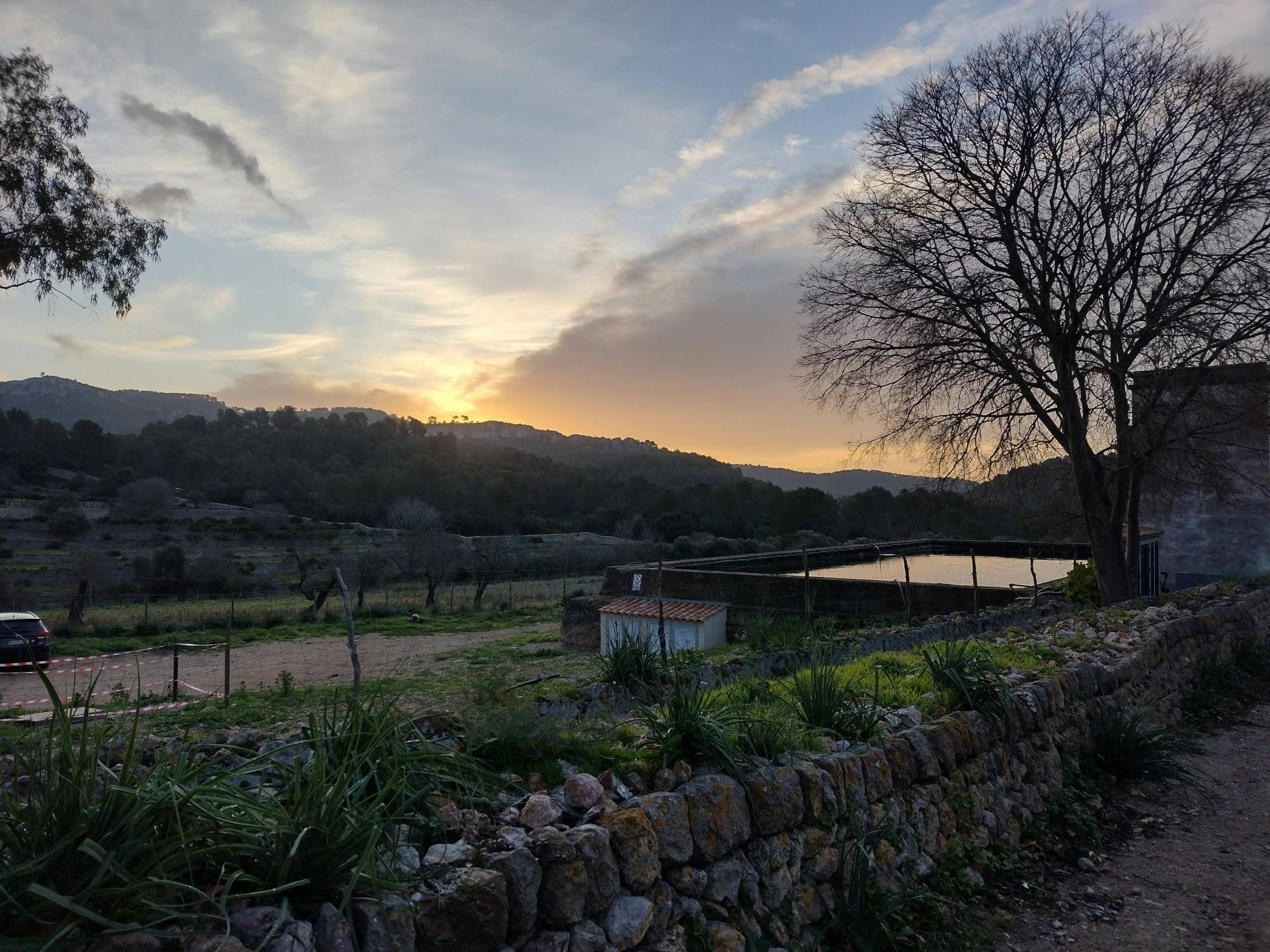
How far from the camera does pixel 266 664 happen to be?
63.9 ft

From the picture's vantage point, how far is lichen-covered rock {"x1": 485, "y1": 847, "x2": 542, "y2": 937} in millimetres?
2586

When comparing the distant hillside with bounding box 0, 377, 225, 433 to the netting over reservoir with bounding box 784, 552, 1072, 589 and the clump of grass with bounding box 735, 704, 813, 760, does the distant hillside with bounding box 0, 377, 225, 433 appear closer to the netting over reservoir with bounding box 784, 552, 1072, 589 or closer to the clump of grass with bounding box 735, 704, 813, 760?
the netting over reservoir with bounding box 784, 552, 1072, 589

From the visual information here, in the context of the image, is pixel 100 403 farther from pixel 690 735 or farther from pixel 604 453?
pixel 690 735

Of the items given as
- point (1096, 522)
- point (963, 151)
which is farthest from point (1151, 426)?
point (963, 151)

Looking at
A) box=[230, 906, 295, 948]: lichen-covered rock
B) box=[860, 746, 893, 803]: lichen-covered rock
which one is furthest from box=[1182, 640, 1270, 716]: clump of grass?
box=[230, 906, 295, 948]: lichen-covered rock

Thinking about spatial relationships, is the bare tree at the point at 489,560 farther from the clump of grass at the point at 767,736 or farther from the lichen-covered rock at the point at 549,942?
the lichen-covered rock at the point at 549,942

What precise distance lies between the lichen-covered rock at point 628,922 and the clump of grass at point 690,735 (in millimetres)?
693

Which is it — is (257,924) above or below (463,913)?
above

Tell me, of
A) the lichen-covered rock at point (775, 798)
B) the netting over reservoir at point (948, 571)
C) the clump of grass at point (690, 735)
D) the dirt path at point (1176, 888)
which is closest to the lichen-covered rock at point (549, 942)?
the clump of grass at point (690, 735)

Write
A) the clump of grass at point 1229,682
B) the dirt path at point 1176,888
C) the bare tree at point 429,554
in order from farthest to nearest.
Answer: the bare tree at point 429,554 < the clump of grass at point 1229,682 < the dirt path at point 1176,888

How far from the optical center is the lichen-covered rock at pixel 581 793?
3180 mm

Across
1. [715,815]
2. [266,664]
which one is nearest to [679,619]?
[266,664]

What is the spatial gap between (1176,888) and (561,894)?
4163 mm

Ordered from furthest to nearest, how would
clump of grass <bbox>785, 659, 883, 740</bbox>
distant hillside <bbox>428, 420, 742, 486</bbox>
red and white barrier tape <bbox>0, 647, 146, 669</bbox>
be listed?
distant hillside <bbox>428, 420, 742, 486</bbox>
red and white barrier tape <bbox>0, 647, 146, 669</bbox>
clump of grass <bbox>785, 659, 883, 740</bbox>
